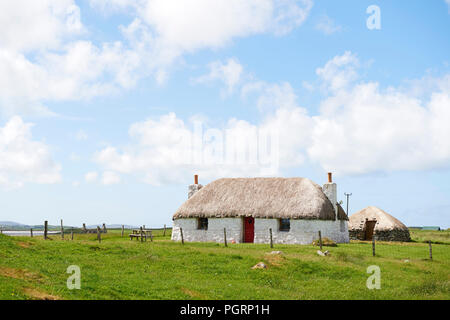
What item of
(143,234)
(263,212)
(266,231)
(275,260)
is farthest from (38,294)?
(263,212)

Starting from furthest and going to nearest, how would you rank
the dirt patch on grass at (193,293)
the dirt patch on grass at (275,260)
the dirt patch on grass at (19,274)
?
1. the dirt patch on grass at (275,260)
2. the dirt patch on grass at (19,274)
3. the dirt patch on grass at (193,293)

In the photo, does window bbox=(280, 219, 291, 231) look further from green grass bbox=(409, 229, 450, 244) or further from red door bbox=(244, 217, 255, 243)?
green grass bbox=(409, 229, 450, 244)

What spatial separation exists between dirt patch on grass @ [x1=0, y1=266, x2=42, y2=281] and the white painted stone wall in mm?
23805

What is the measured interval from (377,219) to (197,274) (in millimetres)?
32514

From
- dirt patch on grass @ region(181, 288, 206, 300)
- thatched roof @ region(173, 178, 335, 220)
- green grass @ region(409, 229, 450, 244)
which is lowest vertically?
green grass @ region(409, 229, 450, 244)

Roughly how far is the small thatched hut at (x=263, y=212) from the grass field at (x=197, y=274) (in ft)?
35.3

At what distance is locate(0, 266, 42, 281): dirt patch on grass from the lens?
52.7 feet

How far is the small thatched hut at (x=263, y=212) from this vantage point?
37.4 meters

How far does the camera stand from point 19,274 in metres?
16.5

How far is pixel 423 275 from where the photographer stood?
21391 mm

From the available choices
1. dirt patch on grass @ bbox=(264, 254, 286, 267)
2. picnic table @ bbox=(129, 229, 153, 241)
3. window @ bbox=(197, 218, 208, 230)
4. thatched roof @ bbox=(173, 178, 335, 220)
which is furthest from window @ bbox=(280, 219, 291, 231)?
dirt patch on grass @ bbox=(264, 254, 286, 267)

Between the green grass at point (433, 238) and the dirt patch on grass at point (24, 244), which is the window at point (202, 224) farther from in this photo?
the green grass at point (433, 238)

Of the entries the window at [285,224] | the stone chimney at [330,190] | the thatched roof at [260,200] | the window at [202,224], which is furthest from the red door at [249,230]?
the stone chimney at [330,190]

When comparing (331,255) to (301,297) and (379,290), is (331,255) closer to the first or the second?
(379,290)
